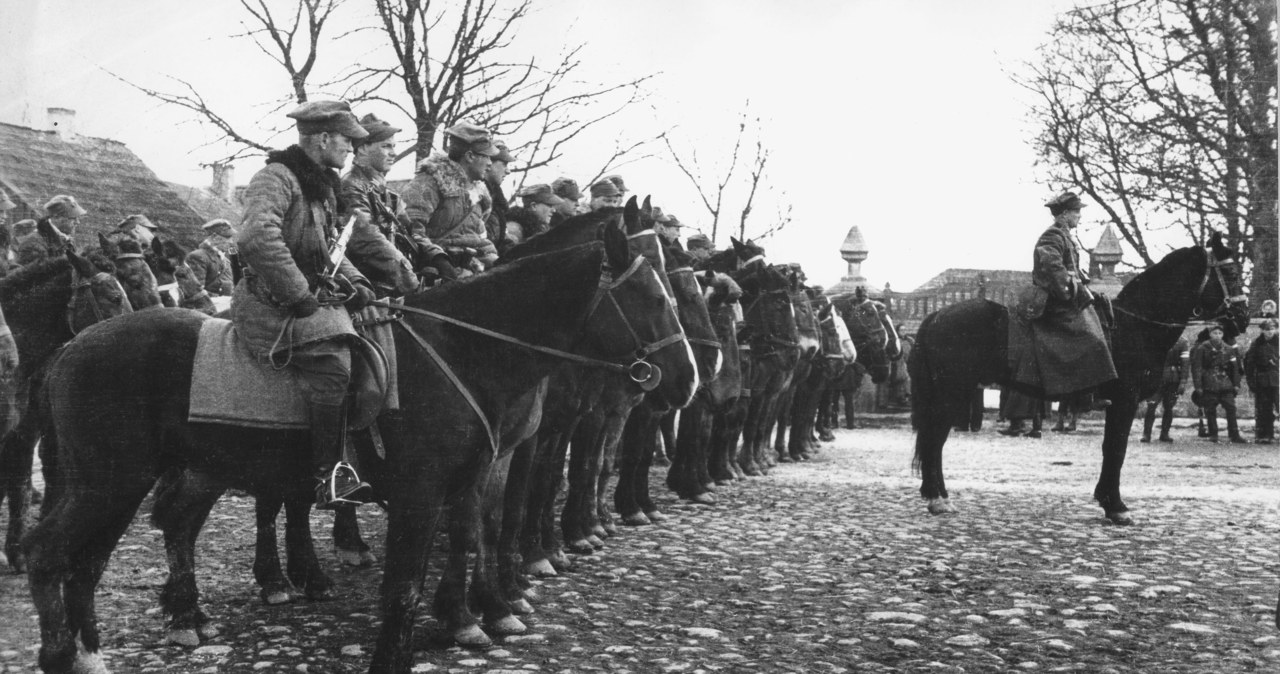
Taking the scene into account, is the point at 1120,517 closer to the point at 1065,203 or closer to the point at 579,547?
the point at 1065,203

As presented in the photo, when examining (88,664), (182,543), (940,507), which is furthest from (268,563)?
(940,507)

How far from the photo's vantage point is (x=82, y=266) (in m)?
7.82

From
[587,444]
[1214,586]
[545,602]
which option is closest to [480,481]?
[545,602]

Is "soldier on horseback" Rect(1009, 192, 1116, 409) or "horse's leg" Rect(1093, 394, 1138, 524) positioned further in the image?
"soldier on horseback" Rect(1009, 192, 1116, 409)

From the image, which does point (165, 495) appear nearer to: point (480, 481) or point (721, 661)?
point (480, 481)

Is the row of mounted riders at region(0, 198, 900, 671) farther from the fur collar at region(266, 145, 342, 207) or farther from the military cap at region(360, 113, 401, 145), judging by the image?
the military cap at region(360, 113, 401, 145)

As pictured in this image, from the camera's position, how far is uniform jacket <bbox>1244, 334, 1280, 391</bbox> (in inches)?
→ 542

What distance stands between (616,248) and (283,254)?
1929 mm

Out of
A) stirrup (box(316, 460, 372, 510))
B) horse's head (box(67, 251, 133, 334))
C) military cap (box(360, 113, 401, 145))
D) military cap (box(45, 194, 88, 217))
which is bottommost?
stirrup (box(316, 460, 372, 510))

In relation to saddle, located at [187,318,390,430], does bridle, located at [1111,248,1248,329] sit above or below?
above

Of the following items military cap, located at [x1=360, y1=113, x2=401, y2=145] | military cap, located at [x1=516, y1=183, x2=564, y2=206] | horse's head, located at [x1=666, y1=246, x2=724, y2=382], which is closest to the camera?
military cap, located at [x1=360, y1=113, x2=401, y2=145]

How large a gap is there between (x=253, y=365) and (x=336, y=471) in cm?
61

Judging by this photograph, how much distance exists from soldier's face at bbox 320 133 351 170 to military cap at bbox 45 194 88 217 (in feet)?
11.1

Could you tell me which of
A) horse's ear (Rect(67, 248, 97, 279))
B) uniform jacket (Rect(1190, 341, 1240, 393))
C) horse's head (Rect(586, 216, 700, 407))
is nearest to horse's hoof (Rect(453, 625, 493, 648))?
horse's head (Rect(586, 216, 700, 407))
